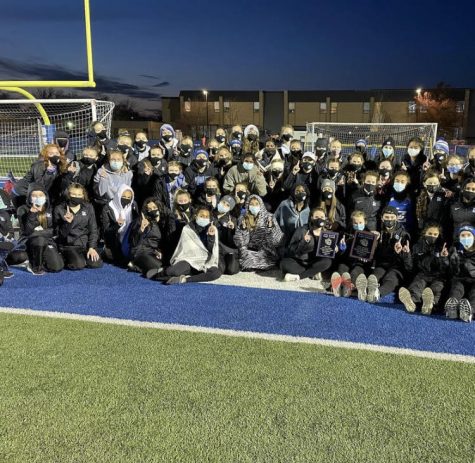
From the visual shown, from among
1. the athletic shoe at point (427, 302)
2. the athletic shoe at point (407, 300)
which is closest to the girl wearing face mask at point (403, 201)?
the athletic shoe at point (407, 300)

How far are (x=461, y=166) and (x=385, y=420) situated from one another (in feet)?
16.2

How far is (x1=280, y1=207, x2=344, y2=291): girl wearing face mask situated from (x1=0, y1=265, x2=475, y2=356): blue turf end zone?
26.4 inches

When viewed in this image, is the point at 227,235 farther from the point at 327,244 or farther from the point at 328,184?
the point at 328,184

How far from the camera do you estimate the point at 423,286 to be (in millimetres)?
Answer: 5828

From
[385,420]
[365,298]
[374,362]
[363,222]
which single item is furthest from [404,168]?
[385,420]

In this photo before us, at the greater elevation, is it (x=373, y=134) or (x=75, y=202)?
(x=373, y=134)

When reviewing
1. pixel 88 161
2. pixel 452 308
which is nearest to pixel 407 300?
pixel 452 308

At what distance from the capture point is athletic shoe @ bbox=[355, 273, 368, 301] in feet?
19.7

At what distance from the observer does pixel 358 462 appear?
2951mm

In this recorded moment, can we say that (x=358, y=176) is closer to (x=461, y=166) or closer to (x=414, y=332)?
(x=461, y=166)

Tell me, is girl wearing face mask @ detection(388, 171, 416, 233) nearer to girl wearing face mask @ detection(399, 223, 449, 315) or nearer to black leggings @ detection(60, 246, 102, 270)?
girl wearing face mask @ detection(399, 223, 449, 315)

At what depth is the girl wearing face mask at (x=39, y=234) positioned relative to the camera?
7250 millimetres

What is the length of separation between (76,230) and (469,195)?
568 cm

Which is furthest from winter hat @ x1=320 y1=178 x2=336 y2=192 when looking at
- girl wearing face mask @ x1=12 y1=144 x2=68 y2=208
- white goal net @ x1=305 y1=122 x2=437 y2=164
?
white goal net @ x1=305 y1=122 x2=437 y2=164
